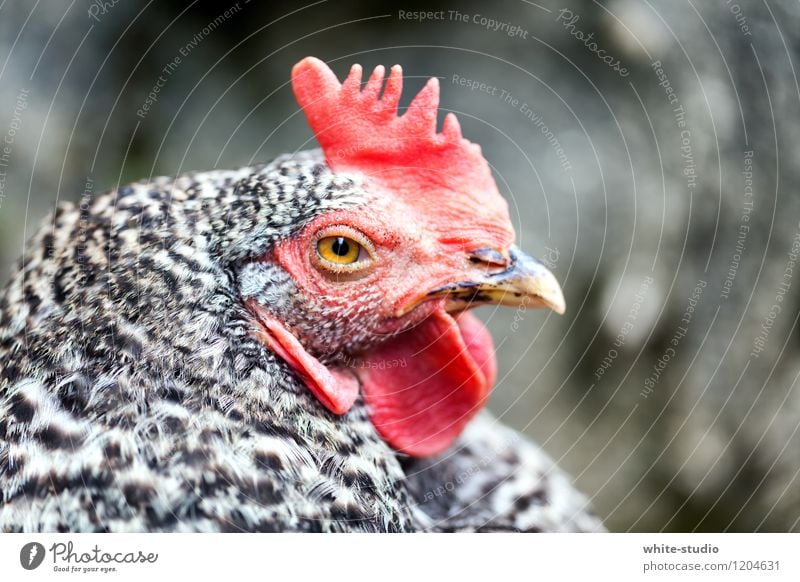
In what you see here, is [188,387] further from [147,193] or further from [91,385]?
[147,193]

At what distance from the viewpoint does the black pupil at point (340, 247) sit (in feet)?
3.14

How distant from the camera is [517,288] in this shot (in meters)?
0.99

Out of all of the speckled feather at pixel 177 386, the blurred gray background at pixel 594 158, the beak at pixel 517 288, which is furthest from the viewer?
the blurred gray background at pixel 594 158

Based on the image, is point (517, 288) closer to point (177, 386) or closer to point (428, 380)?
point (428, 380)

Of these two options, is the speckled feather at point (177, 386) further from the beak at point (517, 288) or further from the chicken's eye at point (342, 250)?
the beak at point (517, 288)

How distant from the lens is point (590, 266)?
6.72 feet
